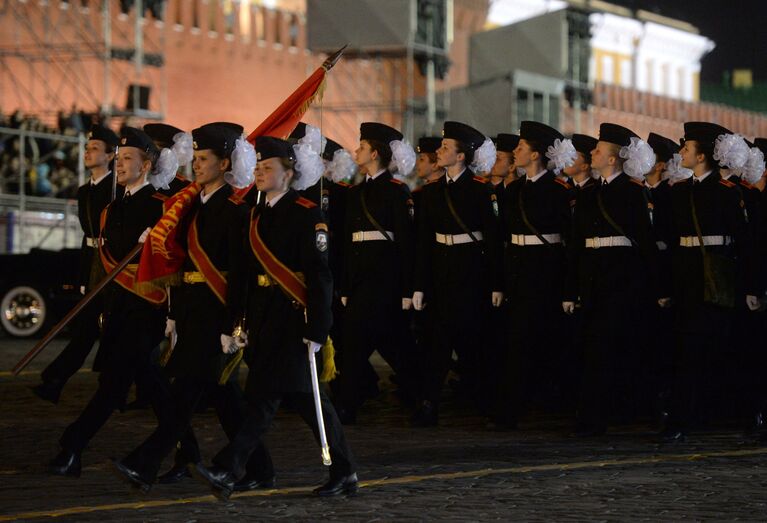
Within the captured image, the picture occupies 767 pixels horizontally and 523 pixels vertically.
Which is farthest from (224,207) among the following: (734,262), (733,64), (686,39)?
(733,64)

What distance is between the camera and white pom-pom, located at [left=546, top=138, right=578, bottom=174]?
998 cm

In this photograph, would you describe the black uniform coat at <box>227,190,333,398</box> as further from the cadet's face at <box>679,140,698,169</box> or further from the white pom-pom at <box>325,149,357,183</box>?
the white pom-pom at <box>325,149,357,183</box>

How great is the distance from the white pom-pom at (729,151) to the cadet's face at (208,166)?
11.8 feet

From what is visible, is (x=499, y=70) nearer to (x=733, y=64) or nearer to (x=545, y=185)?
(x=545, y=185)

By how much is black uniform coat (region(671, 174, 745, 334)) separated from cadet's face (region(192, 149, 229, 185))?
11.5ft

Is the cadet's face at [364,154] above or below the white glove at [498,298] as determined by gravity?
above

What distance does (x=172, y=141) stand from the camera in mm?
9047

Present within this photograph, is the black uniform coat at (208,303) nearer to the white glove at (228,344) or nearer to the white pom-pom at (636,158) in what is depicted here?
the white glove at (228,344)

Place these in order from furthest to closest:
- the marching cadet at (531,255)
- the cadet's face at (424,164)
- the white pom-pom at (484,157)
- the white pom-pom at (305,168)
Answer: the cadet's face at (424,164)
the white pom-pom at (484,157)
the marching cadet at (531,255)
the white pom-pom at (305,168)

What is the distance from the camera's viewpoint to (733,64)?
227 feet

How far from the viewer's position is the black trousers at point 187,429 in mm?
6715

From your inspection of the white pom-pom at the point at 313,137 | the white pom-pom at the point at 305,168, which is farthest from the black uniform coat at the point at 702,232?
the white pom-pom at the point at 305,168

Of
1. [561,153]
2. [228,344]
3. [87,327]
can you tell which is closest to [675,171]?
[561,153]

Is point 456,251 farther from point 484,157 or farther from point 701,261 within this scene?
point 701,261
